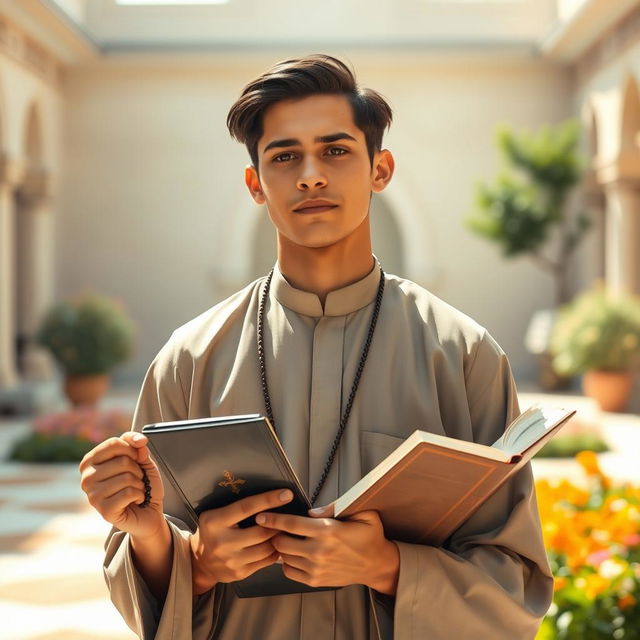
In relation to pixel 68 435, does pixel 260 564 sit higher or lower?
higher

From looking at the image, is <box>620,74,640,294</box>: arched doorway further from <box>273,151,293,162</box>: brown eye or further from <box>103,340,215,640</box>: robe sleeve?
<box>103,340,215,640</box>: robe sleeve

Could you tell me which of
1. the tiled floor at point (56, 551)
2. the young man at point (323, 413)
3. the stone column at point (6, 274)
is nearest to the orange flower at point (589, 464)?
the tiled floor at point (56, 551)

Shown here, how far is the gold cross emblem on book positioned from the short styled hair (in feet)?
2.13

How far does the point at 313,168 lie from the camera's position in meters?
1.80

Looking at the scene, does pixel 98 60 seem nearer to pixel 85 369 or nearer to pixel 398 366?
pixel 85 369

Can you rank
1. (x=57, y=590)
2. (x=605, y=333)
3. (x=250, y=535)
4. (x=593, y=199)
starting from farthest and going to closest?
(x=593, y=199), (x=605, y=333), (x=57, y=590), (x=250, y=535)

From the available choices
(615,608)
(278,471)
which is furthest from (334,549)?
(615,608)

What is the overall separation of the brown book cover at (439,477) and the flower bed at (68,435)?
299 inches

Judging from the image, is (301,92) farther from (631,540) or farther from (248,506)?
(631,540)

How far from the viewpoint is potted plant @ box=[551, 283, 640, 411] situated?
448 inches

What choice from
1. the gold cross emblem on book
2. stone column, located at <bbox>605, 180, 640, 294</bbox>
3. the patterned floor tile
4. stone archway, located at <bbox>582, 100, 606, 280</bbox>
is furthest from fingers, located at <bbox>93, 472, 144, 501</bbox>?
stone archway, located at <bbox>582, 100, 606, 280</bbox>

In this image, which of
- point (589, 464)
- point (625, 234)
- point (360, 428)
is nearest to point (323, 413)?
point (360, 428)

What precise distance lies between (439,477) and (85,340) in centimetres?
1131

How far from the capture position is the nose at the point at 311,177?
70.7 inches
